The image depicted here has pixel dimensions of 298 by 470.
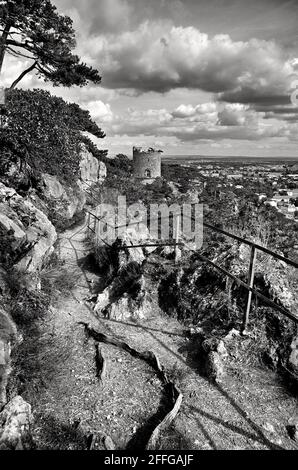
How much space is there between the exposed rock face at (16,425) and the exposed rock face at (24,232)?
2844mm

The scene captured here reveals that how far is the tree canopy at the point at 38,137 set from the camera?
424 inches

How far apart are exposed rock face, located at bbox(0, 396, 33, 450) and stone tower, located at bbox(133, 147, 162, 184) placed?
4450 cm

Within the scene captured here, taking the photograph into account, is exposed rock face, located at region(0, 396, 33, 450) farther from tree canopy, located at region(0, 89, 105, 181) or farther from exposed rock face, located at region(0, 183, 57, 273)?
tree canopy, located at region(0, 89, 105, 181)

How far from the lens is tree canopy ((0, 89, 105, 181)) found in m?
10.8

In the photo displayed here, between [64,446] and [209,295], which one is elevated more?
[209,295]

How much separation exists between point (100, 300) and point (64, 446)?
3.02 meters

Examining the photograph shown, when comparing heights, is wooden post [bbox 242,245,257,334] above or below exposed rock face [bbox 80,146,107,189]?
below

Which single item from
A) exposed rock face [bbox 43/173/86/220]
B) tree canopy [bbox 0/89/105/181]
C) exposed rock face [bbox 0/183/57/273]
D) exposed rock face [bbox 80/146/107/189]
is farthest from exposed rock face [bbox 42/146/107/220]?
exposed rock face [bbox 0/183/57/273]

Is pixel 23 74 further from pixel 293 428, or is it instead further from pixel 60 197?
pixel 293 428

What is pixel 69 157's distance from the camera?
13.7m

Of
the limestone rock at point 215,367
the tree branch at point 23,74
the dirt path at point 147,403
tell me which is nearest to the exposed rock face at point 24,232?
the dirt path at point 147,403

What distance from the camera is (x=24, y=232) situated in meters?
6.10
